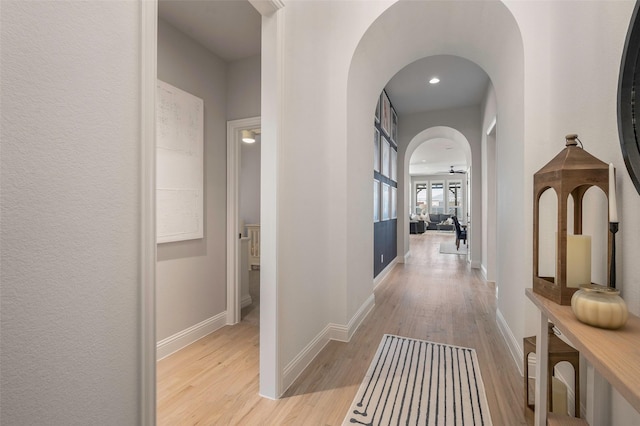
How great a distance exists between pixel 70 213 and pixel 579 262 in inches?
69.1

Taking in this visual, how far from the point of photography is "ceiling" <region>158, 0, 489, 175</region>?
7.47 ft

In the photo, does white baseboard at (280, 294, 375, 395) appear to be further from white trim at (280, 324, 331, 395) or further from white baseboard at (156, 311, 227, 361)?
white baseboard at (156, 311, 227, 361)

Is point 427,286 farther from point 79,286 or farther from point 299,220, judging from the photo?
point 79,286

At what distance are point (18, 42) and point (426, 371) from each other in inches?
96.1

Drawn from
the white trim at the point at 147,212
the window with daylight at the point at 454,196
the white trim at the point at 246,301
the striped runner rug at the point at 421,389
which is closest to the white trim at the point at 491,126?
the striped runner rug at the point at 421,389

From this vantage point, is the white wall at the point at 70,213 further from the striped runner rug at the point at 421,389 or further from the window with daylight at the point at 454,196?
the window with daylight at the point at 454,196

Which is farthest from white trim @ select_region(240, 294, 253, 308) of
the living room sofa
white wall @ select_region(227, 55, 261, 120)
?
the living room sofa

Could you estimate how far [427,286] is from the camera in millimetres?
4285

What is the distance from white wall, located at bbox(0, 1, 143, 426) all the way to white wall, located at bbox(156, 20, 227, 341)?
1.59m

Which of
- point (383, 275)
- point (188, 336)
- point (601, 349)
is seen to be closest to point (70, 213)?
point (601, 349)

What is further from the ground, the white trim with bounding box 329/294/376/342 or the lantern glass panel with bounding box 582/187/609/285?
the lantern glass panel with bounding box 582/187/609/285

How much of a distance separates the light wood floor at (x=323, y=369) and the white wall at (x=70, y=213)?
2.99ft

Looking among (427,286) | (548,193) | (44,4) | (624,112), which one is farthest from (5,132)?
(427,286)

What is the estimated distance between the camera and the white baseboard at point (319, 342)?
189 centimetres
